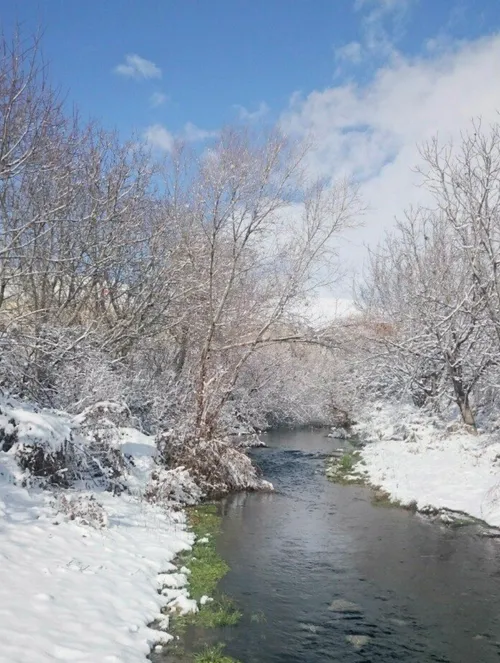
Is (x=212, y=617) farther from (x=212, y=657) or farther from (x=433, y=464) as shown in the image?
(x=433, y=464)

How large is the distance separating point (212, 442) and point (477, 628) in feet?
28.1

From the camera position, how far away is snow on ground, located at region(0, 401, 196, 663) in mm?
5406

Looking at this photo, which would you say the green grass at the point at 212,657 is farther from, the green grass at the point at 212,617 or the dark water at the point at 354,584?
the green grass at the point at 212,617

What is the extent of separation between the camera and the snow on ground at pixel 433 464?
13.0 m

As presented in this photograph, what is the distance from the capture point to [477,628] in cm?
703

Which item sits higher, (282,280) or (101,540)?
(282,280)

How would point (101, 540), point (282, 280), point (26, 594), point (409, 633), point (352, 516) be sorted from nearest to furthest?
point (26, 594), point (409, 633), point (101, 540), point (352, 516), point (282, 280)

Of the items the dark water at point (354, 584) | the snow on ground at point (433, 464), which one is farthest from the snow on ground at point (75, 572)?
the snow on ground at point (433, 464)

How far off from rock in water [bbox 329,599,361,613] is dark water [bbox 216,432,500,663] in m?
0.03

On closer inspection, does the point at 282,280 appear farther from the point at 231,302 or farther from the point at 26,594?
the point at 26,594

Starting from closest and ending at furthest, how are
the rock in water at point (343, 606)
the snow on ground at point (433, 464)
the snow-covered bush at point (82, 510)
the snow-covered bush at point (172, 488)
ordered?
1. the rock in water at point (343, 606)
2. the snow-covered bush at point (82, 510)
3. the snow-covered bush at point (172, 488)
4. the snow on ground at point (433, 464)

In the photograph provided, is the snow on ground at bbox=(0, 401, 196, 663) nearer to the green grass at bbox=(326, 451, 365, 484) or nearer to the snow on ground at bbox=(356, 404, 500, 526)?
the snow on ground at bbox=(356, 404, 500, 526)

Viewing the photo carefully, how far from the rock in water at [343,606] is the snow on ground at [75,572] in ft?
6.55

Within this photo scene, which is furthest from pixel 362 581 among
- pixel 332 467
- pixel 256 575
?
pixel 332 467
